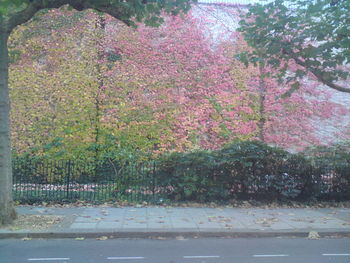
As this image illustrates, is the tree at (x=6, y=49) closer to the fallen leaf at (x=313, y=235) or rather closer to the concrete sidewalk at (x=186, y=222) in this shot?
the concrete sidewalk at (x=186, y=222)

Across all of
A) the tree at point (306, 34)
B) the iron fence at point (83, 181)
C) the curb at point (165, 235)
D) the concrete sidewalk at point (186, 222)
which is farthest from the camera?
the iron fence at point (83, 181)

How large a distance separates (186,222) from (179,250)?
1.78 metres

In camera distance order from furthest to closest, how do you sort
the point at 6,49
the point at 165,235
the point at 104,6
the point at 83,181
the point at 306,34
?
the point at 83,181 → the point at 306,34 → the point at 104,6 → the point at 6,49 → the point at 165,235

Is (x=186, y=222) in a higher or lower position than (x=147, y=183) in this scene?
lower

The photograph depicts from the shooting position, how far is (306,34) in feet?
32.7

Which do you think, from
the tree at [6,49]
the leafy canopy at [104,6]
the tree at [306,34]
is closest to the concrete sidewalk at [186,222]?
the tree at [6,49]

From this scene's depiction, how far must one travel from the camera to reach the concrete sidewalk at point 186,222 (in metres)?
7.83

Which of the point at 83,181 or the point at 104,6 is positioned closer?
the point at 104,6

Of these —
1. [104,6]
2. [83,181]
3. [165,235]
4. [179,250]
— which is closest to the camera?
[179,250]

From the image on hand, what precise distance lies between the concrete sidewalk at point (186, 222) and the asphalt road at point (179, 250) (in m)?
0.26

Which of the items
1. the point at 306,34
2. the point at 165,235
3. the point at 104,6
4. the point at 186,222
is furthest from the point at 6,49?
the point at 306,34

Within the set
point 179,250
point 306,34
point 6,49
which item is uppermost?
point 306,34

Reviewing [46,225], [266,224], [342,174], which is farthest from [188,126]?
[46,225]

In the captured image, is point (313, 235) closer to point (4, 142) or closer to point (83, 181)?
point (83, 181)
